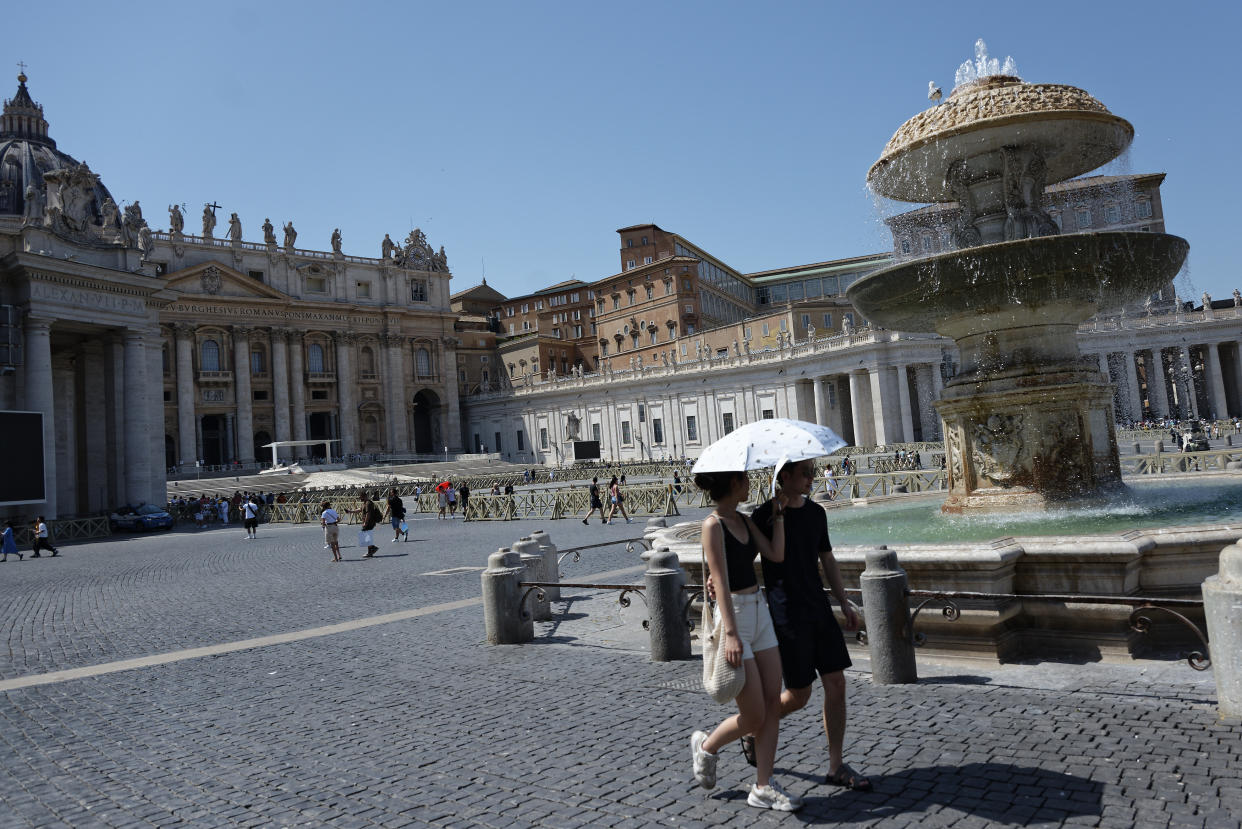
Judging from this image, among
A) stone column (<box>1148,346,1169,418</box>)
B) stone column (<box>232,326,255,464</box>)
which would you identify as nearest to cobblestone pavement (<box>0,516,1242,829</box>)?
stone column (<box>232,326,255,464</box>)

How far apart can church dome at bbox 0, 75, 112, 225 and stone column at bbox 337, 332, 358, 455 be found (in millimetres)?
19524

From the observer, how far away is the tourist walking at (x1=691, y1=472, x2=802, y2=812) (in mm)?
3689

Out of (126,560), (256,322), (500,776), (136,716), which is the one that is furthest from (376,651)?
(256,322)

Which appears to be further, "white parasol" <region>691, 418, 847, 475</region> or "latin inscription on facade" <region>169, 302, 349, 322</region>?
"latin inscription on facade" <region>169, 302, 349, 322</region>

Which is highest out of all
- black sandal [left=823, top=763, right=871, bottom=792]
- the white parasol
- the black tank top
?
the white parasol

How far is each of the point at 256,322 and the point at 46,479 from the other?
3526 cm

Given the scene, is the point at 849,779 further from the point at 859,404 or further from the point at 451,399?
the point at 451,399

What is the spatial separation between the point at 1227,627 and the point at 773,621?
249 centimetres

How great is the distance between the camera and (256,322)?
62812 millimetres

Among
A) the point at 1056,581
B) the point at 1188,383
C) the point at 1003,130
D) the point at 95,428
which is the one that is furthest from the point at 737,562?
the point at 1188,383

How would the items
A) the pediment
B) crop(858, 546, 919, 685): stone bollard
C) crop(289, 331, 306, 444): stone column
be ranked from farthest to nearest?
crop(289, 331, 306, 444): stone column < the pediment < crop(858, 546, 919, 685): stone bollard

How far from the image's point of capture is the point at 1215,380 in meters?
51.6

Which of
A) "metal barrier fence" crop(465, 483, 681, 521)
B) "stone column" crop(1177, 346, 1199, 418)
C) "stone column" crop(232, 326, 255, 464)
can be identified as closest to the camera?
"metal barrier fence" crop(465, 483, 681, 521)

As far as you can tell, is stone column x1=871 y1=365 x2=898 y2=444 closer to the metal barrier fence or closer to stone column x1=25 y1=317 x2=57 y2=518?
the metal barrier fence
